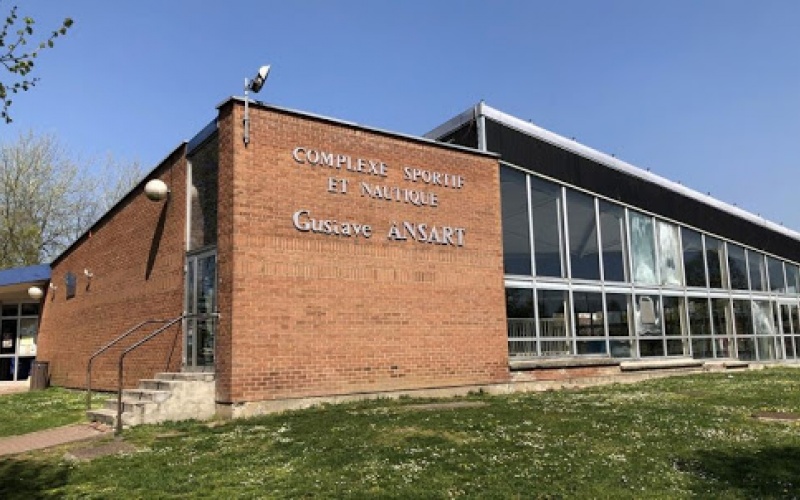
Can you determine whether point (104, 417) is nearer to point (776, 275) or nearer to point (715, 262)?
point (715, 262)

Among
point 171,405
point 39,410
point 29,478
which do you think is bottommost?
point 29,478

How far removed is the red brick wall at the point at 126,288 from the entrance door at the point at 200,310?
0.37 metres

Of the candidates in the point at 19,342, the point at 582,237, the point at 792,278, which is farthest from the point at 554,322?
the point at 19,342

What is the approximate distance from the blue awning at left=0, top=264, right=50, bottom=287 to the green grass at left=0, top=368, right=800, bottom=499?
15.3 meters

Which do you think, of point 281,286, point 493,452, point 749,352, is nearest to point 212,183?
point 281,286

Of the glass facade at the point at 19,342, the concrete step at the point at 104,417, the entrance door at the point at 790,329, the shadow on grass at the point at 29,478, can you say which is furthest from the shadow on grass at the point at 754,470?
the glass facade at the point at 19,342

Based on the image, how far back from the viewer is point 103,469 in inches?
291

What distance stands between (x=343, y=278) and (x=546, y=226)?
6.31 metres

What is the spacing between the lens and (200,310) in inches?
477

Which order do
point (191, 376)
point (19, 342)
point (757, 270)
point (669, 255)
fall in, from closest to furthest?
point (191, 376) < point (669, 255) < point (757, 270) < point (19, 342)

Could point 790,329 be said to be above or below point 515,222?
below

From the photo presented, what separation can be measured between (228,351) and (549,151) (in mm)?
9757

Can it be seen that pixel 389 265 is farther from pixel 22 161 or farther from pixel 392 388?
pixel 22 161

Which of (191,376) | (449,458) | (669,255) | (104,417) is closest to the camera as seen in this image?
(449,458)
